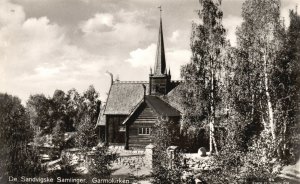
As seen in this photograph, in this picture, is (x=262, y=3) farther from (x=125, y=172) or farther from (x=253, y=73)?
(x=125, y=172)

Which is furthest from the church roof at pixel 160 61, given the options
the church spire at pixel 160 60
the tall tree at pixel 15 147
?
the tall tree at pixel 15 147

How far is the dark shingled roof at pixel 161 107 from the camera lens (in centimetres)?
2844

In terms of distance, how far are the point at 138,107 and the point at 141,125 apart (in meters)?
1.81

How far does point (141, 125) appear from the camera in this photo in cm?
2955

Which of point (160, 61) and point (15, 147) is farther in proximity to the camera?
point (160, 61)

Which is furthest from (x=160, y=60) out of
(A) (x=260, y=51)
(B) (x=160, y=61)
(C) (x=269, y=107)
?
(C) (x=269, y=107)

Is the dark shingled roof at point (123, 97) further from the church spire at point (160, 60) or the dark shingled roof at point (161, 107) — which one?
the church spire at point (160, 60)

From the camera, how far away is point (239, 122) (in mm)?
15266

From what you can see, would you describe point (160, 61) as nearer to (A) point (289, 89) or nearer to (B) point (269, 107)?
(B) point (269, 107)

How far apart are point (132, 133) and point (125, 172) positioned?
462 inches

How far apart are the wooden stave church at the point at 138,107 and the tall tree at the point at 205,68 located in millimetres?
5644

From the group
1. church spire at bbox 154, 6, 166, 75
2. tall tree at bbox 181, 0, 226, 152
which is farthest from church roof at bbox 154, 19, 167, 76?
tall tree at bbox 181, 0, 226, 152

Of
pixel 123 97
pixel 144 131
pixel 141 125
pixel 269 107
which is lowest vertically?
pixel 144 131

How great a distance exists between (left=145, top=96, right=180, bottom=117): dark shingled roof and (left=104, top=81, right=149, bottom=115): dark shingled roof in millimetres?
2898
